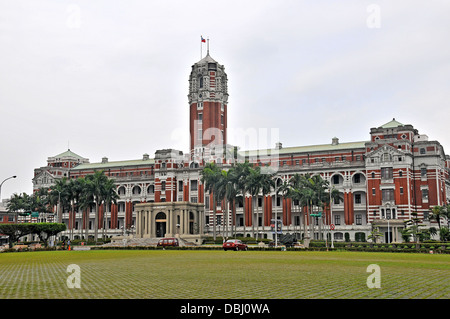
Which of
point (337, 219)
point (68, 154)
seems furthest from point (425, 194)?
point (68, 154)

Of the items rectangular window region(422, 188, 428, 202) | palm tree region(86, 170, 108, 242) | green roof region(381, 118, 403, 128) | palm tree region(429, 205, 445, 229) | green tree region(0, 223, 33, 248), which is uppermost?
green roof region(381, 118, 403, 128)

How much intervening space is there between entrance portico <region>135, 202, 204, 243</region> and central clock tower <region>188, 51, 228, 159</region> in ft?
59.0

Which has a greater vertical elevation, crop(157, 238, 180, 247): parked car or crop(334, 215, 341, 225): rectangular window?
crop(334, 215, 341, 225): rectangular window

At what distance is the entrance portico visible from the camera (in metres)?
96.4

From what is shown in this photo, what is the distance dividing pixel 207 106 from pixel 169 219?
31.2m

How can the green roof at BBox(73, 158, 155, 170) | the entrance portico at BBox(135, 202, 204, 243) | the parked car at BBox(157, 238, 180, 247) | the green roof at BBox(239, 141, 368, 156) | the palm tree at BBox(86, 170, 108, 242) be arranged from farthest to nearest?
1. the green roof at BBox(73, 158, 155, 170)
2. the green roof at BBox(239, 141, 368, 156)
3. the palm tree at BBox(86, 170, 108, 242)
4. the entrance portico at BBox(135, 202, 204, 243)
5. the parked car at BBox(157, 238, 180, 247)

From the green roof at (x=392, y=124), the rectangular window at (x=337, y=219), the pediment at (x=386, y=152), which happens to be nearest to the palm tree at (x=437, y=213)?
the pediment at (x=386, y=152)

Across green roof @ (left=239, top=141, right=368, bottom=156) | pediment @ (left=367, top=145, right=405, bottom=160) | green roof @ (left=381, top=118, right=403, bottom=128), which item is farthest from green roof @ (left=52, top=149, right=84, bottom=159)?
green roof @ (left=381, top=118, right=403, bottom=128)

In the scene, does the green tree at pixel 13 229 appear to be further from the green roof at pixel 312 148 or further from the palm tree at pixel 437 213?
the palm tree at pixel 437 213

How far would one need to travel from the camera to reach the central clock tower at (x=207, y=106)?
→ 376 feet

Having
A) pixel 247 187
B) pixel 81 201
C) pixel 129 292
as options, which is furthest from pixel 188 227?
pixel 129 292

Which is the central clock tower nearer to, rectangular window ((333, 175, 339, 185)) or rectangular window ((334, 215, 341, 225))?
rectangular window ((333, 175, 339, 185))

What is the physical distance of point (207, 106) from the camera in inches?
4528
